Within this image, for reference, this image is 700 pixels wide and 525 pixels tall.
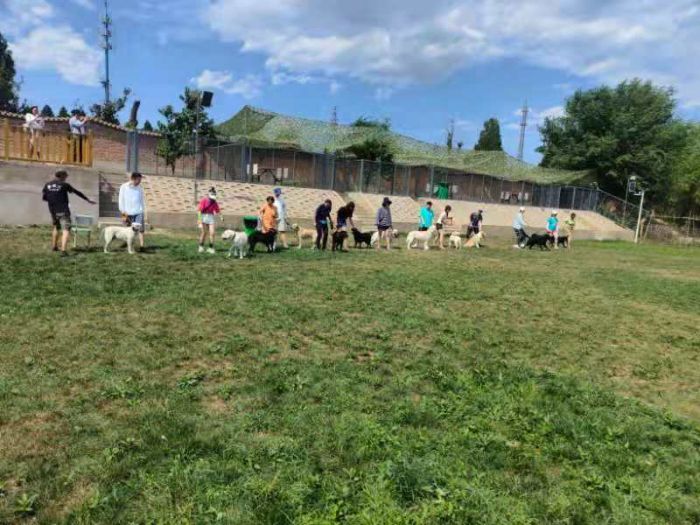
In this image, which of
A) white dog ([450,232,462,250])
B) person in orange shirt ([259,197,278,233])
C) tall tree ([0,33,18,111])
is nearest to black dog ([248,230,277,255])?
person in orange shirt ([259,197,278,233])

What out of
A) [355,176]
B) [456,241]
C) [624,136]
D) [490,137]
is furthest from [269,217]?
[490,137]

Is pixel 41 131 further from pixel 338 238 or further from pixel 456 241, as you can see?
pixel 456 241

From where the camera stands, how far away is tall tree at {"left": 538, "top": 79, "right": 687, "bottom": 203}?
138 feet

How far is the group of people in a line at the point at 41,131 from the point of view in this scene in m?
14.5

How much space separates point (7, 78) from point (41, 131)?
4609 centimetres

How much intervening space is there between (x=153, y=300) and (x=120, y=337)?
5.63 ft

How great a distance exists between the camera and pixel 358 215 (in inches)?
1000

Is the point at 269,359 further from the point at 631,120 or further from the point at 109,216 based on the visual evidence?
the point at 631,120

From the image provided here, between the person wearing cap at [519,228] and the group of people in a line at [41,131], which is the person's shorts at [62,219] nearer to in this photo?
the group of people in a line at [41,131]

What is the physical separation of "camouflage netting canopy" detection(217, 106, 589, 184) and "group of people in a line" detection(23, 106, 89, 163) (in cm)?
1266

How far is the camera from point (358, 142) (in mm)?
34812

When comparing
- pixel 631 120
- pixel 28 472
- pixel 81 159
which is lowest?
pixel 28 472

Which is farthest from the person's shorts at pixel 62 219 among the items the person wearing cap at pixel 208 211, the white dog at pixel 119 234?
the person wearing cap at pixel 208 211

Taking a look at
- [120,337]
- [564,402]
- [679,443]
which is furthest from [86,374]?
[679,443]
